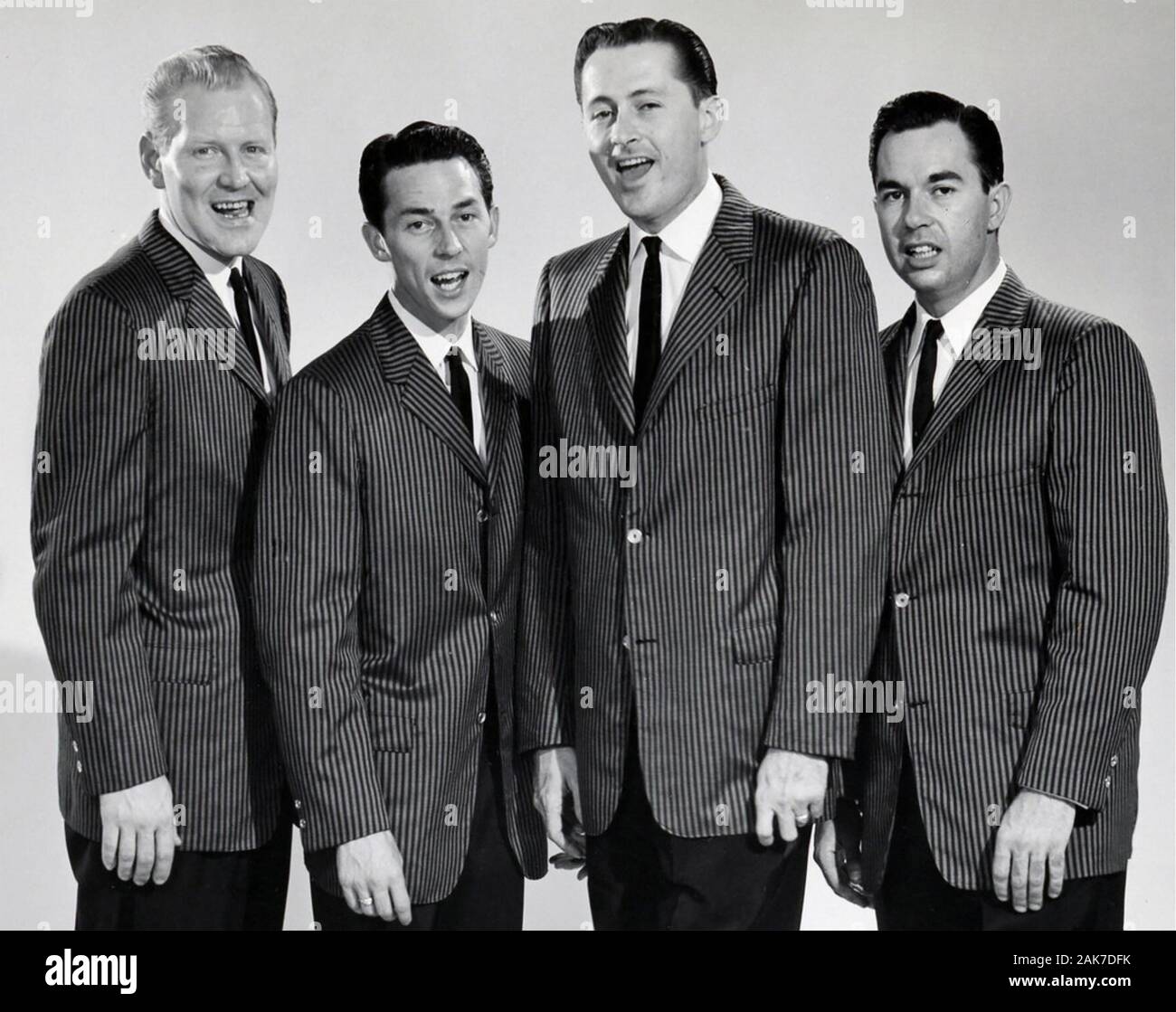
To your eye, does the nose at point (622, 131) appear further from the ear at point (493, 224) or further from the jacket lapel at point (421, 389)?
the jacket lapel at point (421, 389)

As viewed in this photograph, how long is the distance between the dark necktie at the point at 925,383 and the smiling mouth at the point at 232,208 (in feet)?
4.23

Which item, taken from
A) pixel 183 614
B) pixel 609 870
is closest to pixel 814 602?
pixel 609 870

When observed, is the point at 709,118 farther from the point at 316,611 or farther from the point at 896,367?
the point at 316,611

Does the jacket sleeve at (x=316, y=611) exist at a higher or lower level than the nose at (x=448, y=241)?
lower

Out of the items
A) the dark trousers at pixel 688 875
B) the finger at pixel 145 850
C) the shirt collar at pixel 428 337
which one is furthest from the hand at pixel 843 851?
the finger at pixel 145 850

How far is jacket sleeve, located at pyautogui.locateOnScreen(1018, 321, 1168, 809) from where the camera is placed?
94.7 inches

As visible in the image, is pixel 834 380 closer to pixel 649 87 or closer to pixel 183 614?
pixel 649 87

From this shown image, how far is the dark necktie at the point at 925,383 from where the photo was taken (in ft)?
8.44

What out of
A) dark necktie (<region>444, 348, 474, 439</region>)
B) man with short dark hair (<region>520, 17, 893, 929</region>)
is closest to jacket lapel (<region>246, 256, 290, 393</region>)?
dark necktie (<region>444, 348, 474, 439</region>)

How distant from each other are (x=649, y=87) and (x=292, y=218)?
4.01 feet

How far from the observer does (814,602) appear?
93.2 inches

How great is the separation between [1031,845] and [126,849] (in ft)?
5.10

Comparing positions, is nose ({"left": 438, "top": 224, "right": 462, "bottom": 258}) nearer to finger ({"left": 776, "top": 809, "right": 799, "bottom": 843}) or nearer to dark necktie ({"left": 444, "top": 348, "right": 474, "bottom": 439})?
dark necktie ({"left": 444, "top": 348, "right": 474, "bottom": 439})
